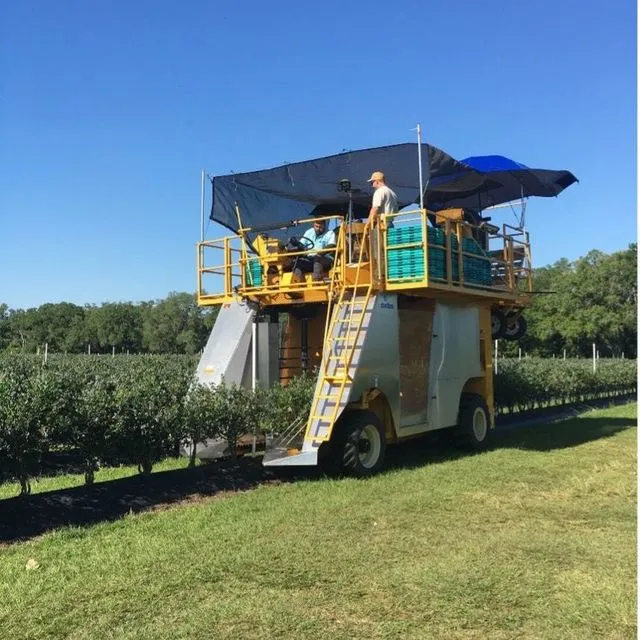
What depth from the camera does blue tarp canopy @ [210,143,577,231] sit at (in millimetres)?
11664

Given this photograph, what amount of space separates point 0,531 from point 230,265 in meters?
6.01

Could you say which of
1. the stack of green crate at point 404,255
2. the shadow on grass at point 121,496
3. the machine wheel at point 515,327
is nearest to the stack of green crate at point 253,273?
the stack of green crate at point 404,255

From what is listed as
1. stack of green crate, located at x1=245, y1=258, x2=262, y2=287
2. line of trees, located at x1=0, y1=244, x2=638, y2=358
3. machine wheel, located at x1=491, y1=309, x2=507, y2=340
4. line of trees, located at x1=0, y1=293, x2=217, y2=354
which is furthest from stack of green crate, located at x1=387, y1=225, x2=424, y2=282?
line of trees, located at x1=0, y1=293, x2=217, y2=354

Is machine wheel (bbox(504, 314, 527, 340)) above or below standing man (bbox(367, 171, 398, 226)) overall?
below

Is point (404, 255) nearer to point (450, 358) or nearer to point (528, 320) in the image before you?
point (450, 358)

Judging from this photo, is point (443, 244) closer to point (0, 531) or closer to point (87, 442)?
point (87, 442)

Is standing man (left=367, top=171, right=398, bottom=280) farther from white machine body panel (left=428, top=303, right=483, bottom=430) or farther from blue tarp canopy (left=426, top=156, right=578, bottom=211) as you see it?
blue tarp canopy (left=426, top=156, right=578, bottom=211)

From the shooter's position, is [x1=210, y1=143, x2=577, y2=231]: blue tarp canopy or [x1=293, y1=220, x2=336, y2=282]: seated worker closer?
[x1=293, y1=220, x2=336, y2=282]: seated worker

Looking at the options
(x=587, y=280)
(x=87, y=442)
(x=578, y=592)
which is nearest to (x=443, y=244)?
(x=87, y=442)

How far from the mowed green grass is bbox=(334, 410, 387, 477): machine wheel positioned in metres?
0.53

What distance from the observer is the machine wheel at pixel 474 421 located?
12205 mm

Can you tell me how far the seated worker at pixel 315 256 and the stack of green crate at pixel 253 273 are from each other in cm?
86

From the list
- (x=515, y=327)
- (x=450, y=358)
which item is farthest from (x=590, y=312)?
(x=450, y=358)

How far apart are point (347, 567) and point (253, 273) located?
683 cm
